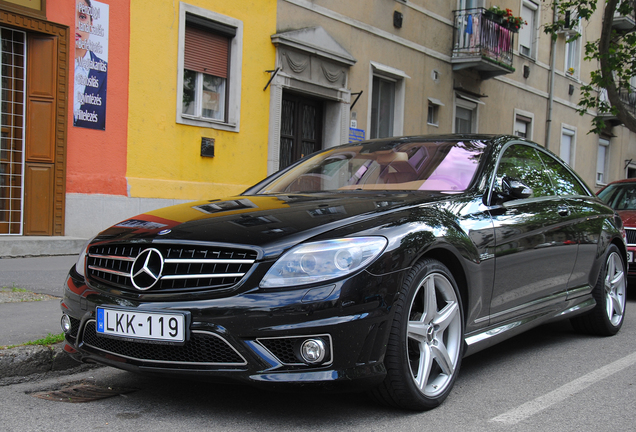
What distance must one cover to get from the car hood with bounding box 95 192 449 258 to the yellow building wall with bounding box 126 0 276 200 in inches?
285

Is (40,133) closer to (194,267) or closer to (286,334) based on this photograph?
(194,267)

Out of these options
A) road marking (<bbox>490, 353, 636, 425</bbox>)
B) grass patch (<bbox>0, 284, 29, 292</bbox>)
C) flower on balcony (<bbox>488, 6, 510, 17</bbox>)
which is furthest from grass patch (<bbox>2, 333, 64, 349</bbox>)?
flower on balcony (<bbox>488, 6, 510, 17</bbox>)

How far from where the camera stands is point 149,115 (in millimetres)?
10820

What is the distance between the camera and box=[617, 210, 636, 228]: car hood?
7.93m

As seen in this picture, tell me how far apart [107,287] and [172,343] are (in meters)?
0.54

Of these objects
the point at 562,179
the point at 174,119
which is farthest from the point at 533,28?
the point at 562,179

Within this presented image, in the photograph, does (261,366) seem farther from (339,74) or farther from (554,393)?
(339,74)

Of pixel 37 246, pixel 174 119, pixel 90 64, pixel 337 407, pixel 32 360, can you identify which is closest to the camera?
pixel 337 407

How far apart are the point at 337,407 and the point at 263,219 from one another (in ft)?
3.18

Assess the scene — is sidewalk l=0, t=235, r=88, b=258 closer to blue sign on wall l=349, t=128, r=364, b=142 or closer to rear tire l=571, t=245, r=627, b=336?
rear tire l=571, t=245, r=627, b=336

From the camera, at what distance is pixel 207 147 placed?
463 inches

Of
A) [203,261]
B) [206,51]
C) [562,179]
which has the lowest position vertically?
[203,261]

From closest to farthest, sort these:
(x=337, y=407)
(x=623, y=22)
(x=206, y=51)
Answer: (x=337, y=407) → (x=206, y=51) → (x=623, y=22)

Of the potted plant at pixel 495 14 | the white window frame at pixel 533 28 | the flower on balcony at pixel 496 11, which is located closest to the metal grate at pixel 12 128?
the potted plant at pixel 495 14
